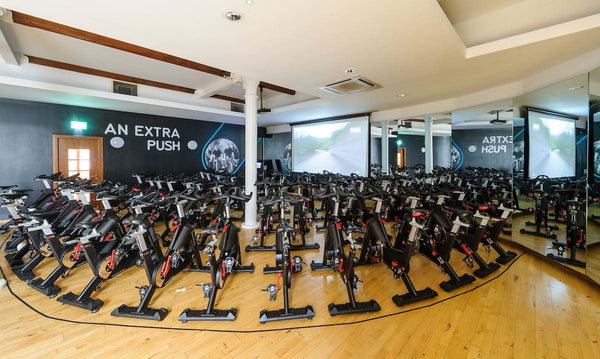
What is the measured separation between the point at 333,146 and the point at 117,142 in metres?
6.16

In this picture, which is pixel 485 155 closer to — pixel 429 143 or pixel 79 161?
pixel 429 143

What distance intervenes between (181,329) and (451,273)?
2725 millimetres

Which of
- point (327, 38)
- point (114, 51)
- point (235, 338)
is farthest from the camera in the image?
point (114, 51)

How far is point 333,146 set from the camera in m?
Result: 7.80

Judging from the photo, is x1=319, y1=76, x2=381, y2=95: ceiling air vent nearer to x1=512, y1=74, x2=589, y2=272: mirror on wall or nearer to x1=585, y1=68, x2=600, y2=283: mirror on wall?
x1=512, y1=74, x2=589, y2=272: mirror on wall

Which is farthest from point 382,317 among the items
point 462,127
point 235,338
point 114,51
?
point 114,51

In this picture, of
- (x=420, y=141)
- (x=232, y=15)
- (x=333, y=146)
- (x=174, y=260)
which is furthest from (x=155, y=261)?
(x=420, y=141)

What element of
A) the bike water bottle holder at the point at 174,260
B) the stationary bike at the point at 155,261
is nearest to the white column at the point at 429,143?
the stationary bike at the point at 155,261

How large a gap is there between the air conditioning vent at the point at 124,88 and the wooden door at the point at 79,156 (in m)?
1.91

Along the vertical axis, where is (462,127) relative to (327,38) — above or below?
below

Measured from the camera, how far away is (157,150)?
7.34 metres

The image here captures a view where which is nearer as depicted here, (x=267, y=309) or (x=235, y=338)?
(x=235, y=338)

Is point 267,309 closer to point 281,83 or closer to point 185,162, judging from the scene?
point 281,83

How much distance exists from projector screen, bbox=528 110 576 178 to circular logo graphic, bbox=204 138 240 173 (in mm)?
7799
